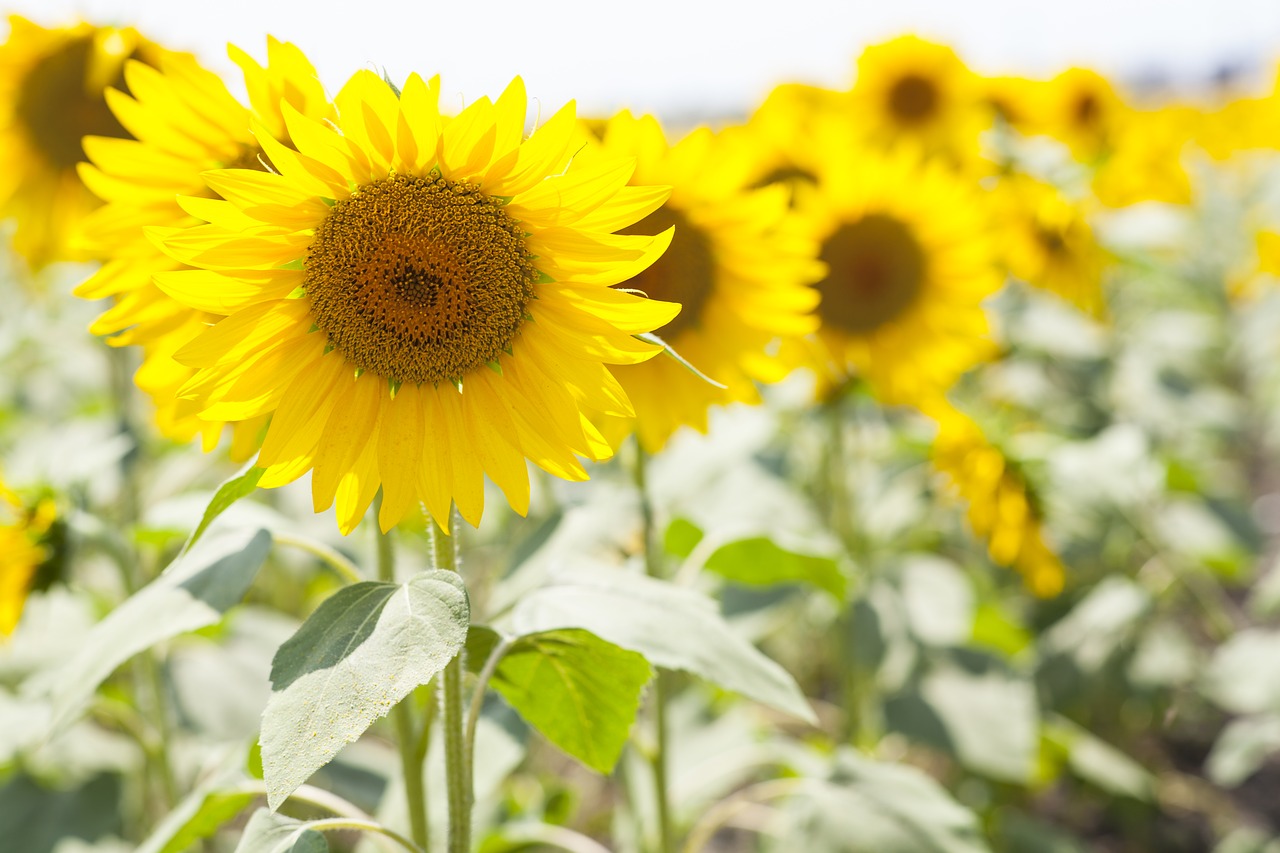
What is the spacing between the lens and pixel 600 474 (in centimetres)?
292

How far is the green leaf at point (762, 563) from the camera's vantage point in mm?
1718

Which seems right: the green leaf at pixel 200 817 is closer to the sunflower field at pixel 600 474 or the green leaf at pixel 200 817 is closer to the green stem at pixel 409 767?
the sunflower field at pixel 600 474

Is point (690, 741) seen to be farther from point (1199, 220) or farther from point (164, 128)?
point (1199, 220)

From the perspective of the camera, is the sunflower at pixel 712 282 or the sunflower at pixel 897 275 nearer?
the sunflower at pixel 712 282

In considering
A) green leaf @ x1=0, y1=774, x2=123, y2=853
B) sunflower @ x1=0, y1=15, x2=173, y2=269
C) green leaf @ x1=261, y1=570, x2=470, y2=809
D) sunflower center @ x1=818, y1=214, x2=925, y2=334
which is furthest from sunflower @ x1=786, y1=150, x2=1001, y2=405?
green leaf @ x1=0, y1=774, x2=123, y2=853

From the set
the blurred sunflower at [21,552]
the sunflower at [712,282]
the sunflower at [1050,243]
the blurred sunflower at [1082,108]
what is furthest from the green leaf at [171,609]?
the blurred sunflower at [1082,108]

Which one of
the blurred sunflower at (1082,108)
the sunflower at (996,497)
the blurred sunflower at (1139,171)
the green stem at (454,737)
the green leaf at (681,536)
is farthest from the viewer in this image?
the blurred sunflower at (1082,108)

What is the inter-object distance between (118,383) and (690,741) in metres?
1.51

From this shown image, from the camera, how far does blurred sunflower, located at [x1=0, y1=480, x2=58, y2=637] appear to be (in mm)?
1707

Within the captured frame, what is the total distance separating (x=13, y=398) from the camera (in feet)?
11.5

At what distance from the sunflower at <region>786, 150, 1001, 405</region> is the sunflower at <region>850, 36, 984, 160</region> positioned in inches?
46.7

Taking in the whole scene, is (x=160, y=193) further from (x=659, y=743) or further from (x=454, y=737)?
(x=659, y=743)

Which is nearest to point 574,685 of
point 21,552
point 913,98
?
point 21,552

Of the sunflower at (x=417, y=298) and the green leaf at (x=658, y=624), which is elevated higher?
the sunflower at (x=417, y=298)
